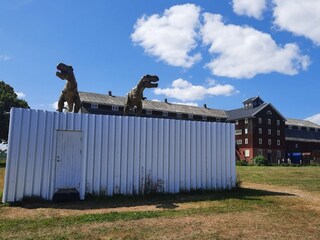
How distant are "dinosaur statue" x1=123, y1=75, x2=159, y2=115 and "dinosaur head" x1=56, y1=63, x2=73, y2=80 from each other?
8.74 ft

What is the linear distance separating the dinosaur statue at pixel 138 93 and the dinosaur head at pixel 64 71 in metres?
2.66

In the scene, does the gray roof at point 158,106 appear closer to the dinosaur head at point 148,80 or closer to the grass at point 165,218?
the dinosaur head at point 148,80

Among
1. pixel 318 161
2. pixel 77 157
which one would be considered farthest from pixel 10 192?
pixel 318 161

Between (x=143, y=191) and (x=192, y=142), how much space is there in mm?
2722

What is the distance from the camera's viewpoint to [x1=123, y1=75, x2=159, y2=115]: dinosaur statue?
1432 cm

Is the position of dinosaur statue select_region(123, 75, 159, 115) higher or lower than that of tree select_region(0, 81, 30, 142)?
lower

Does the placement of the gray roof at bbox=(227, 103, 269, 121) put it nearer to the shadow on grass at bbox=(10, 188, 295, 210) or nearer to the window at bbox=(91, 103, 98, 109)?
the window at bbox=(91, 103, 98, 109)

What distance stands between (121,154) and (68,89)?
3.21 metres

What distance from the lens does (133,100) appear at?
47.2 feet

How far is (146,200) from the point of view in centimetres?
1125

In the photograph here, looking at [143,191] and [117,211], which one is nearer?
[117,211]

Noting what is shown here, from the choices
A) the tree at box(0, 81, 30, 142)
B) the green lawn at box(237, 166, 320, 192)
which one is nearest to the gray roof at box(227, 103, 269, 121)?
the tree at box(0, 81, 30, 142)

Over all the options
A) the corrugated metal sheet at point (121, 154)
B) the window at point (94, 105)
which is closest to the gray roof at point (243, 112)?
the window at point (94, 105)

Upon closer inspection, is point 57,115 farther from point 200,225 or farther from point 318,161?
point 318,161
